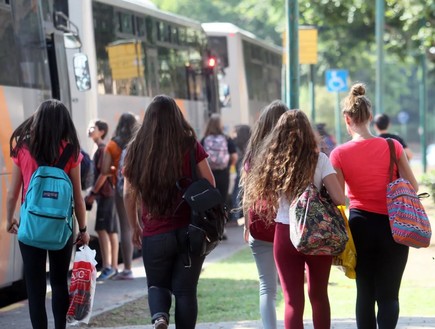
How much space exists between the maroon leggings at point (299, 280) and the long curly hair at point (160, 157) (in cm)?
72

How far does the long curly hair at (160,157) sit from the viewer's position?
6676 mm

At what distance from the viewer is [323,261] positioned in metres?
6.71

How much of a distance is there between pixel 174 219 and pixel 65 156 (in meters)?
1.10

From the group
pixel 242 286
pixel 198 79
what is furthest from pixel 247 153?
pixel 198 79

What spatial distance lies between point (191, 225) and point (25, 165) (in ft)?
4.70

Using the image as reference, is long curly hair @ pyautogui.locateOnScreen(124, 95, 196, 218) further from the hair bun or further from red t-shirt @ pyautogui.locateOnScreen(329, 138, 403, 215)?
the hair bun

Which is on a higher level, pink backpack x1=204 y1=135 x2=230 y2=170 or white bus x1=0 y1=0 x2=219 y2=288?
white bus x1=0 y1=0 x2=219 y2=288

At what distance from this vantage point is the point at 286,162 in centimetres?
676

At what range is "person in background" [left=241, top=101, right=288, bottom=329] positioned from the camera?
23.9 feet

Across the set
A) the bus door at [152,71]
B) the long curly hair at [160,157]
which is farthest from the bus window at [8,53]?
the bus door at [152,71]

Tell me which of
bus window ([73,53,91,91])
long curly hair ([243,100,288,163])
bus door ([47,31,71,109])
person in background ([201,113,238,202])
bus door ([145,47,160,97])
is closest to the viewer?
long curly hair ([243,100,288,163])

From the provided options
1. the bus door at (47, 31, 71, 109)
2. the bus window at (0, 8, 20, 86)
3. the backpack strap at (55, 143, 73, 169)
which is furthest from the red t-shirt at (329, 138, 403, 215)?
the bus door at (47, 31, 71, 109)

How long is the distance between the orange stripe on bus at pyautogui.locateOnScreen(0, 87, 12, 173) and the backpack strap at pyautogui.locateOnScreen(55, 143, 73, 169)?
2.64 m

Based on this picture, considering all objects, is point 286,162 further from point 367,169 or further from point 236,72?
point 236,72
